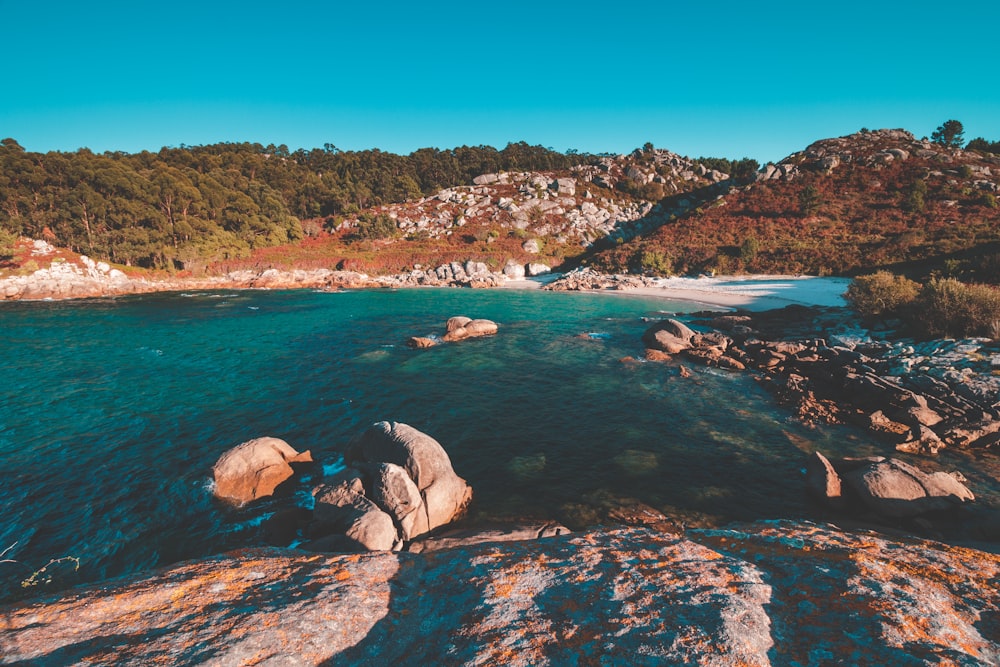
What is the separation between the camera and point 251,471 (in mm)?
11789

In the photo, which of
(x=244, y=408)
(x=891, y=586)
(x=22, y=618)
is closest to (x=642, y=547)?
(x=891, y=586)

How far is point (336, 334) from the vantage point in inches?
1275

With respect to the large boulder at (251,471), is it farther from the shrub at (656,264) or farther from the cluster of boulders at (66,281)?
the shrub at (656,264)

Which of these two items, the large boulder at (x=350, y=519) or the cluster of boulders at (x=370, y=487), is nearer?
the large boulder at (x=350, y=519)

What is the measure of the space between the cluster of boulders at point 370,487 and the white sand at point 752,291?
40367 mm

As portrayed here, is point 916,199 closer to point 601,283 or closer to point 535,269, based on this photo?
point 601,283

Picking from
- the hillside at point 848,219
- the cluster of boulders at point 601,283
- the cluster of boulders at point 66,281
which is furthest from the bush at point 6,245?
the hillside at point 848,219

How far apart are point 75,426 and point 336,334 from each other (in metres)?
17.8

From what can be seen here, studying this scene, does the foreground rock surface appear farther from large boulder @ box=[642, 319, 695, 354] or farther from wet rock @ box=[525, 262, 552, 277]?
wet rock @ box=[525, 262, 552, 277]

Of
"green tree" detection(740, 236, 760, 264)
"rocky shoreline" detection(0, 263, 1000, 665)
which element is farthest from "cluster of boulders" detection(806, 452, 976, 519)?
"green tree" detection(740, 236, 760, 264)

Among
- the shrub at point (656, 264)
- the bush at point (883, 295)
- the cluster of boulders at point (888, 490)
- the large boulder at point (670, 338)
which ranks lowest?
the cluster of boulders at point (888, 490)

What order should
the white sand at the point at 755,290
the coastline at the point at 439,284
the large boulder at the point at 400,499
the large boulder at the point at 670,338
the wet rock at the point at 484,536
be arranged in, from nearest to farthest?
the wet rock at the point at 484,536, the large boulder at the point at 400,499, the large boulder at the point at 670,338, the white sand at the point at 755,290, the coastline at the point at 439,284

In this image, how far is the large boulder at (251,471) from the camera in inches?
449

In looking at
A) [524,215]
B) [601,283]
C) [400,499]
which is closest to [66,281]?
[400,499]
